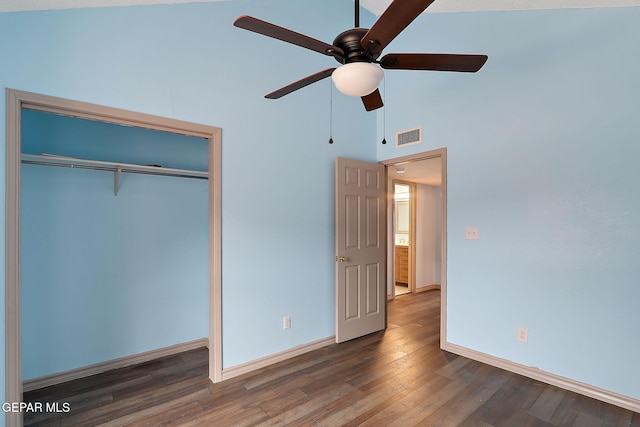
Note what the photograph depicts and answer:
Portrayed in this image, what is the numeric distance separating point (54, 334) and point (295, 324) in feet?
6.73

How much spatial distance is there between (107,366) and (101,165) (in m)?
1.82

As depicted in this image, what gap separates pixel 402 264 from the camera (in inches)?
253

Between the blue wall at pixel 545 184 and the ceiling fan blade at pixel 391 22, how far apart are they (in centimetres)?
191

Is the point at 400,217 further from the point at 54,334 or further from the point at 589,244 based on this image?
the point at 54,334

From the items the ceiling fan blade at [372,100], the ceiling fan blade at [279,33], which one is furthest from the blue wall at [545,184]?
the ceiling fan blade at [279,33]

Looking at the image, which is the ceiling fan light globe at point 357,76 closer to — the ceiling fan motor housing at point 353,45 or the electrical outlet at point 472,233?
the ceiling fan motor housing at point 353,45

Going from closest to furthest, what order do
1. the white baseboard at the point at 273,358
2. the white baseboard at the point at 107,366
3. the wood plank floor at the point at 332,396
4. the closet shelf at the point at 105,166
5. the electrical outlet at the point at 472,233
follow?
the wood plank floor at the point at 332,396
the closet shelf at the point at 105,166
the white baseboard at the point at 107,366
the white baseboard at the point at 273,358
the electrical outlet at the point at 472,233

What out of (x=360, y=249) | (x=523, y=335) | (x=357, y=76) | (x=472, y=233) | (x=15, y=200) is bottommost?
(x=523, y=335)

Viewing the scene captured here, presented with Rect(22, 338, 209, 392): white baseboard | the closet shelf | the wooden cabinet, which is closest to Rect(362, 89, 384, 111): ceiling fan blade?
the closet shelf

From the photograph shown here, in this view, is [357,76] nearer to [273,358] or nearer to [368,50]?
[368,50]

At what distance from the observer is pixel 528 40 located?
9.06 ft

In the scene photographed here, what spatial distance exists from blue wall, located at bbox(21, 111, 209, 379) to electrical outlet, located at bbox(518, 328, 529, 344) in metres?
3.13

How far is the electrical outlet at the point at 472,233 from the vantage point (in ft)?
10.1

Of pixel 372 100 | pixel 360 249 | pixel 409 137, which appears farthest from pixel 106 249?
pixel 409 137
